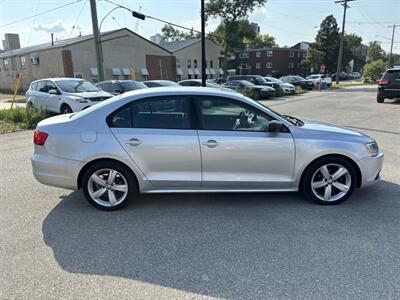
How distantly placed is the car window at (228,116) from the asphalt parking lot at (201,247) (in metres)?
1.08

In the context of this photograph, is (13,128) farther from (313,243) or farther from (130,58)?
(130,58)

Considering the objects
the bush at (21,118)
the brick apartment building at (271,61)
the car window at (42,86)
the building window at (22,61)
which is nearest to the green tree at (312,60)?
the brick apartment building at (271,61)

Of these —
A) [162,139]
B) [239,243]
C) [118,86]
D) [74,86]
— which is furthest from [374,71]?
[239,243]

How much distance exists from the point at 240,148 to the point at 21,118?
10.0 metres

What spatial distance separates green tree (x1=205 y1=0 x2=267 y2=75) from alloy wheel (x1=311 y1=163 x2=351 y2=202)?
164ft

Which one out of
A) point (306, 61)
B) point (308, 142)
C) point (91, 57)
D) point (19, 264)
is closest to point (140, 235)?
point (19, 264)

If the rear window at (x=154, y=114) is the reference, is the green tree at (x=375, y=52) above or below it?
above

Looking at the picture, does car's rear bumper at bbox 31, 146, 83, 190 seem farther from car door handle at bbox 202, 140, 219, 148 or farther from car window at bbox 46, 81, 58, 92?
car window at bbox 46, 81, 58, 92

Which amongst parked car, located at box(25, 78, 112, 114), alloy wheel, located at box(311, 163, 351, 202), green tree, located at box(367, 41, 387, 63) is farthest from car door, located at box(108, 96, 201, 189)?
green tree, located at box(367, 41, 387, 63)

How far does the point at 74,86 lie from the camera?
11.8 meters

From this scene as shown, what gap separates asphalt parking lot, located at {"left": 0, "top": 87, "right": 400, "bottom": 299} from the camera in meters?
2.59

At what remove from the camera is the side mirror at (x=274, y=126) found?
12.6 ft

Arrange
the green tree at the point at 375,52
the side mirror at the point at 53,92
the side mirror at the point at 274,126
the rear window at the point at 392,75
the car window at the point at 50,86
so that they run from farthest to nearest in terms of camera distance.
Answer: the green tree at the point at 375,52
the rear window at the point at 392,75
the car window at the point at 50,86
the side mirror at the point at 53,92
the side mirror at the point at 274,126

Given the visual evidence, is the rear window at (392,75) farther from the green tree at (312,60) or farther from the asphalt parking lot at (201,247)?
the green tree at (312,60)
